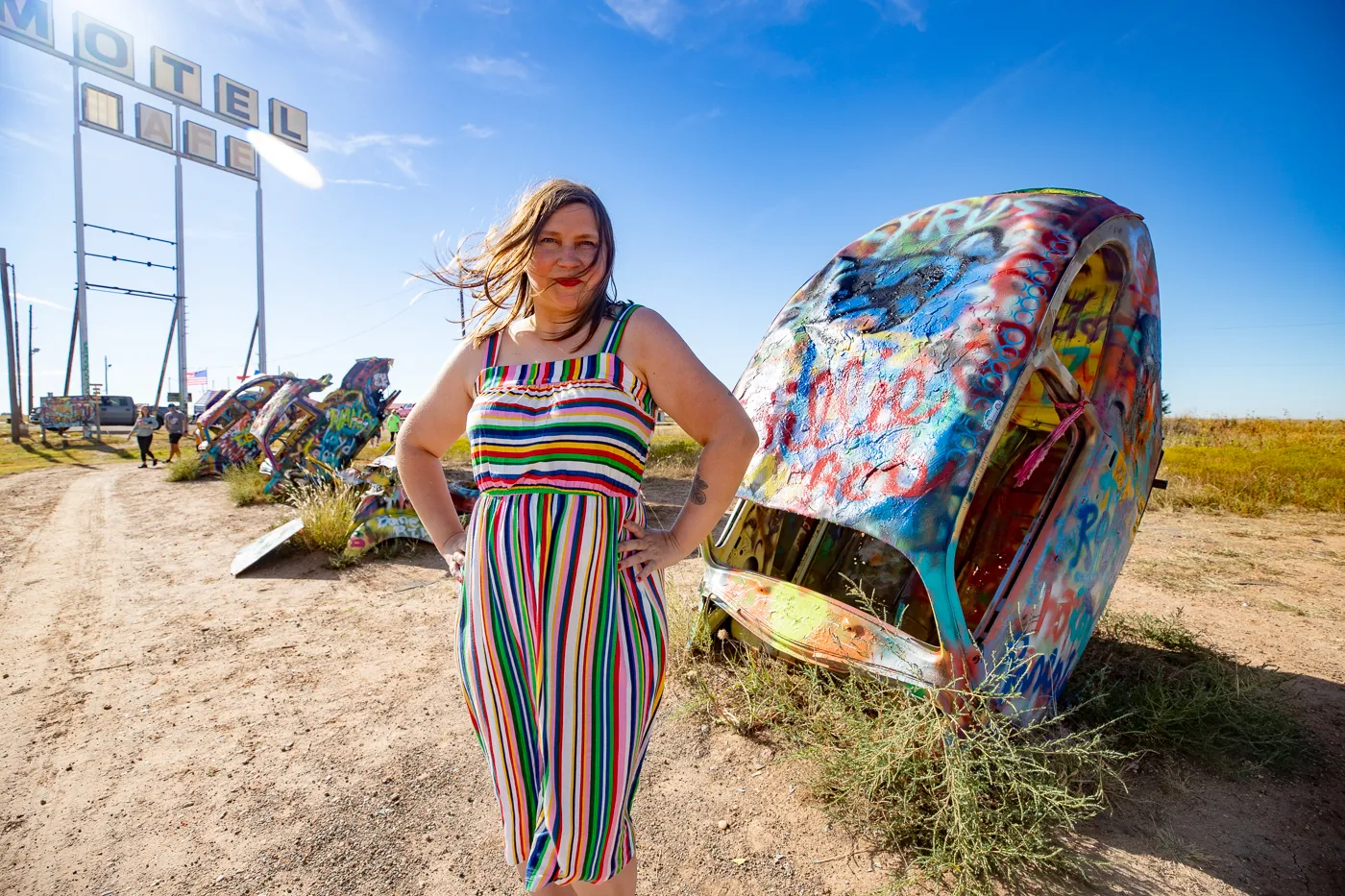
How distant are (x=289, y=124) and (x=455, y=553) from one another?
44245 mm

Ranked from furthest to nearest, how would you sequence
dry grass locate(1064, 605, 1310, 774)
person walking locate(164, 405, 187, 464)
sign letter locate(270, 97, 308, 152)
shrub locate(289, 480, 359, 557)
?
sign letter locate(270, 97, 308, 152) → person walking locate(164, 405, 187, 464) → shrub locate(289, 480, 359, 557) → dry grass locate(1064, 605, 1310, 774)

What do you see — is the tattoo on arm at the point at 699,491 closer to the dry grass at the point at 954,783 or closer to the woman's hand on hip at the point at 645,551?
the woman's hand on hip at the point at 645,551

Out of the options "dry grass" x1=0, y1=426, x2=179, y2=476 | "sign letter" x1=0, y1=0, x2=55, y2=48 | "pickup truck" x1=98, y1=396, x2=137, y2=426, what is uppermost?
"sign letter" x1=0, y1=0, x2=55, y2=48

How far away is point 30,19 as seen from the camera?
26562mm

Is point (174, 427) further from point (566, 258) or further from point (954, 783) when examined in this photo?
point (954, 783)

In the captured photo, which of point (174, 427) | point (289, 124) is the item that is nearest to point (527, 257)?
point (174, 427)

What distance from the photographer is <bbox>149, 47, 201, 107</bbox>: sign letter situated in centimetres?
3025

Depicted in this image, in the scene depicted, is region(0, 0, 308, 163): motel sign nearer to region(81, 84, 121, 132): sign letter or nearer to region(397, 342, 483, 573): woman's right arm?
region(81, 84, 121, 132): sign letter

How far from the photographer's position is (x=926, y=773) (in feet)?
7.95

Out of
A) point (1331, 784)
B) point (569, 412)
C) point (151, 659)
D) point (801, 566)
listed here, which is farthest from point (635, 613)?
point (151, 659)

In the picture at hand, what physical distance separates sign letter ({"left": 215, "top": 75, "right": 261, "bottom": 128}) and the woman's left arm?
4184 cm

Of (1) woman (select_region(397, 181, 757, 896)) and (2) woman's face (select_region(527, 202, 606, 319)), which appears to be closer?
(1) woman (select_region(397, 181, 757, 896))

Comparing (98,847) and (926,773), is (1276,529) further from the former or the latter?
(98,847)

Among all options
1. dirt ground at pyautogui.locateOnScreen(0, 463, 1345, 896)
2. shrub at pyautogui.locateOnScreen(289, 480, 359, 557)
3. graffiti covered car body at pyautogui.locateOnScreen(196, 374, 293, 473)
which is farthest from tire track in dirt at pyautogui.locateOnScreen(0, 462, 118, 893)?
graffiti covered car body at pyautogui.locateOnScreen(196, 374, 293, 473)
